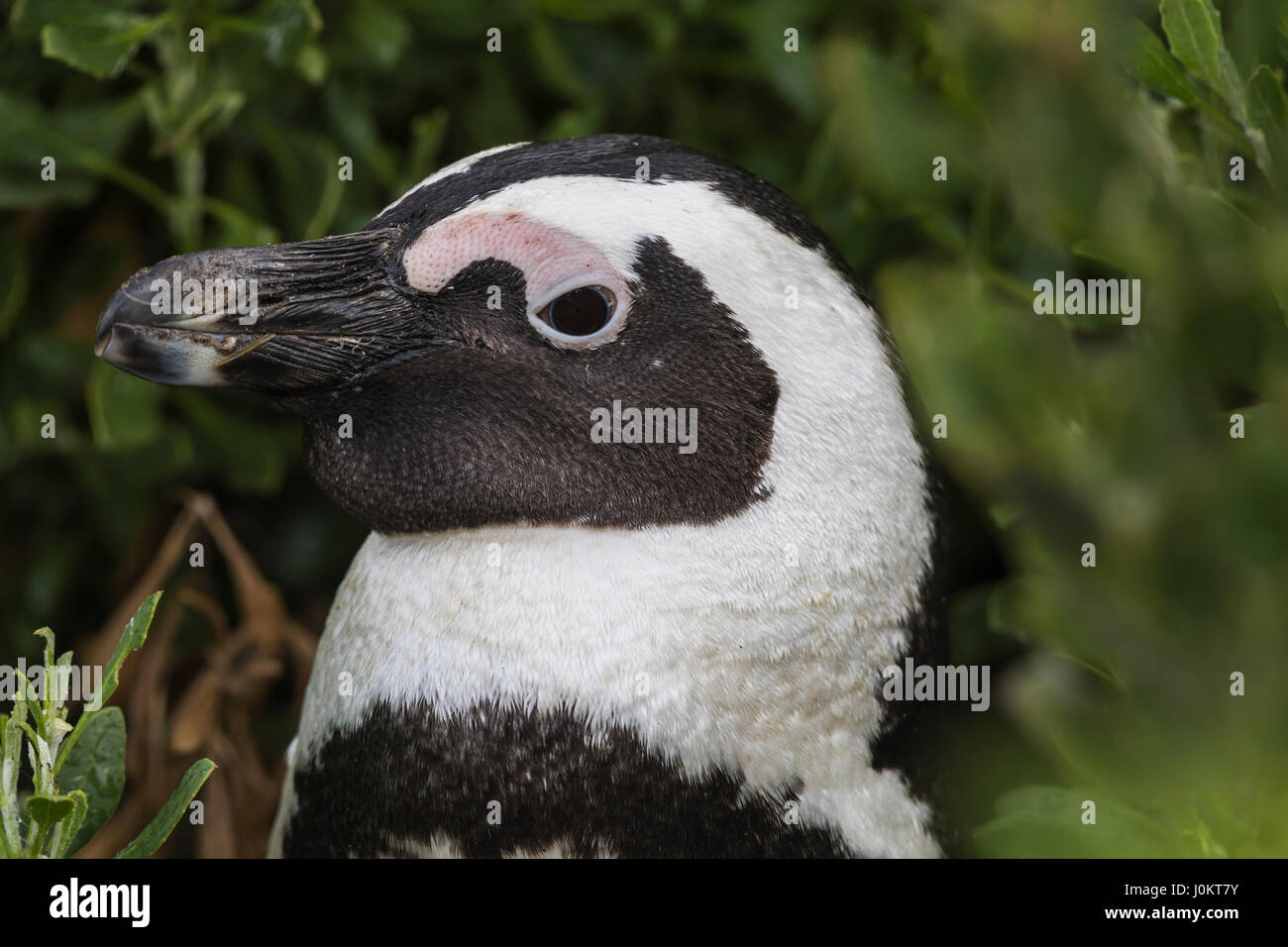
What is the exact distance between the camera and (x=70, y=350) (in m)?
1.22

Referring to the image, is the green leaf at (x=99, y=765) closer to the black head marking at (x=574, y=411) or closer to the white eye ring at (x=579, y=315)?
the black head marking at (x=574, y=411)

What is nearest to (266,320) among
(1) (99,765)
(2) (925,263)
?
(1) (99,765)

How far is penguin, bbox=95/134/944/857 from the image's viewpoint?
2.53 ft

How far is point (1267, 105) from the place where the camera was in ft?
1.68

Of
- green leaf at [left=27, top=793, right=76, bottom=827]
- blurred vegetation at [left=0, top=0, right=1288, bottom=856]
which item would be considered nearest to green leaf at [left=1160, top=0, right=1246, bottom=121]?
blurred vegetation at [left=0, top=0, right=1288, bottom=856]

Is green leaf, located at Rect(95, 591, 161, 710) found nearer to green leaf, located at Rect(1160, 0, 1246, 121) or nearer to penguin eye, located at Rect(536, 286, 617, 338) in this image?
penguin eye, located at Rect(536, 286, 617, 338)

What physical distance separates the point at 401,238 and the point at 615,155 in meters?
0.15

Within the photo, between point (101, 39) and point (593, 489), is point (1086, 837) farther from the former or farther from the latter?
point (101, 39)

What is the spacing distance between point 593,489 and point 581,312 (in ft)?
0.36

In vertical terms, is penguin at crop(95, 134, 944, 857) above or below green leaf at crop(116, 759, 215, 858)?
above

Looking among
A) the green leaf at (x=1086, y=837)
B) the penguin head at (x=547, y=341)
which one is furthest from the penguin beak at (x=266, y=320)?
the green leaf at (x=1086, y=837)
